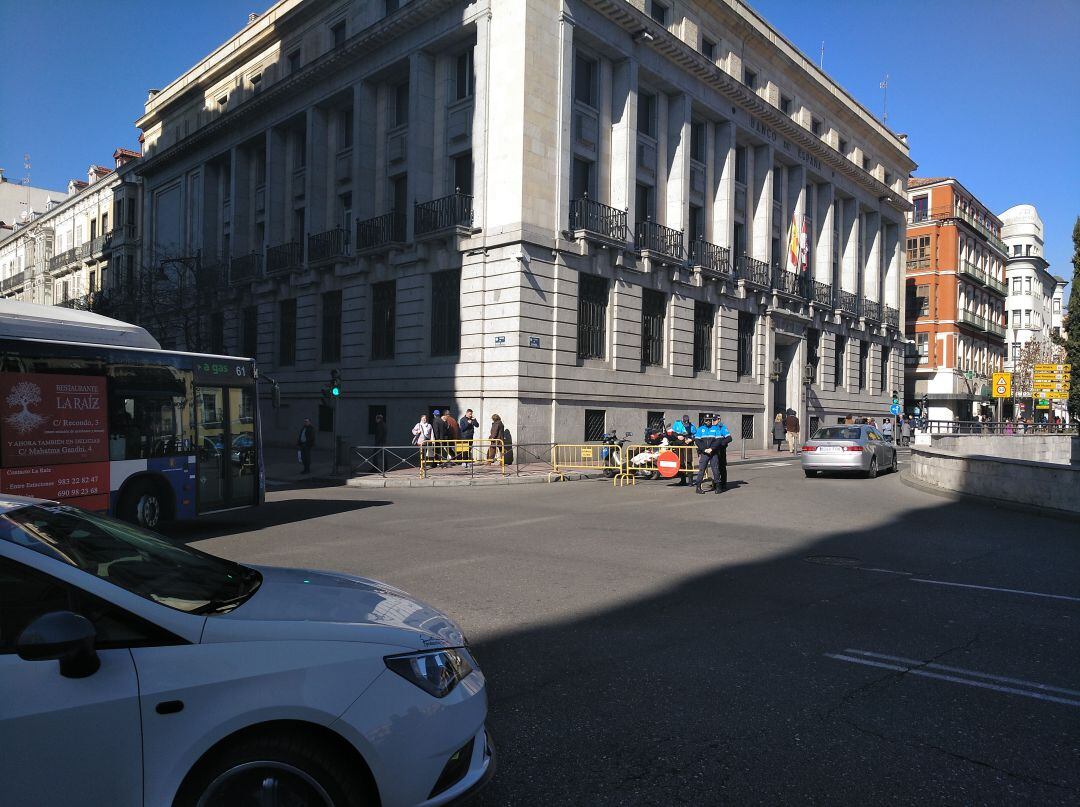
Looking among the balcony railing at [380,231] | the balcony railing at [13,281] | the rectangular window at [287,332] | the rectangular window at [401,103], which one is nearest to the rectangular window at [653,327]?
the balcony railing at [380,231]

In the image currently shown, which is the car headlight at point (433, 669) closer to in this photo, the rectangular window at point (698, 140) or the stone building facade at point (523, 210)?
the stone building facade at point (523, 210)

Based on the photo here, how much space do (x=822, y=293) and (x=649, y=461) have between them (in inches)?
1019

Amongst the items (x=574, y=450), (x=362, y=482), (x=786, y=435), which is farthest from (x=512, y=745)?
(x=786, y=435)

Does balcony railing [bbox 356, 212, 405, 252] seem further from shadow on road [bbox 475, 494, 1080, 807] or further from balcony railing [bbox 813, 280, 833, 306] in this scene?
shadow on road [bbox 475, 494, 1080, 807]

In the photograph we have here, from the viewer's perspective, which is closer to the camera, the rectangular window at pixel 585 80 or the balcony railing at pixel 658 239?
the rectangular window at pixel 585 80

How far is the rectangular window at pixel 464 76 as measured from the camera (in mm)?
26969

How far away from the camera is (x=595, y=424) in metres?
26.9

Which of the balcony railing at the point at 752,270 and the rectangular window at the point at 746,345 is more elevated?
the balcony railing at the point at 752,270

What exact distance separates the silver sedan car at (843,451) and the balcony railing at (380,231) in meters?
16.6

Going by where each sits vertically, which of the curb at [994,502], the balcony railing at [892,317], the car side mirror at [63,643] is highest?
the balcony railing at [892,317]

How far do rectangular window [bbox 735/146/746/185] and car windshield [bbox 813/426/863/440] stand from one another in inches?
746

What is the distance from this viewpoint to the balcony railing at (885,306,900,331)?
49.1 m

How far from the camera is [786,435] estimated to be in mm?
36125

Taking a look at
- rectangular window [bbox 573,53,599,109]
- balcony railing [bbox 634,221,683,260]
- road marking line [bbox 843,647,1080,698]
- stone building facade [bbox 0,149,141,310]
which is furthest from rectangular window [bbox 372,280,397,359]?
road marking line [bbox 843,647,1080,698]
